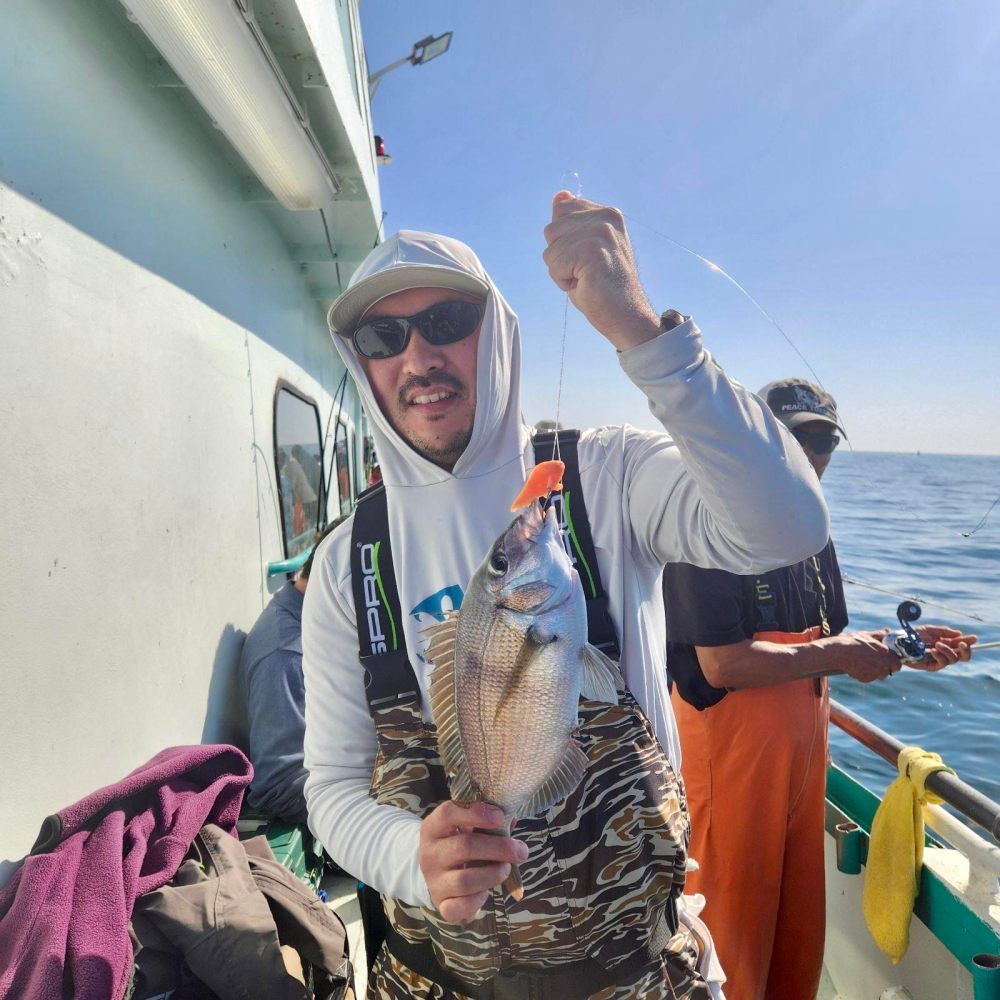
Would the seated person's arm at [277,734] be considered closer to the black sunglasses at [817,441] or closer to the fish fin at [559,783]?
the fish fin at [559,783]

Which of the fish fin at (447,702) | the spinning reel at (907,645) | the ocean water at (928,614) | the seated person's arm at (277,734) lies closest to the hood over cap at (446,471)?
the fish fin at (447,702)

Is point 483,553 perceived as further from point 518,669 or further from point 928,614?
point 928,614

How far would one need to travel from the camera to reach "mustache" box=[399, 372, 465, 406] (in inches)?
70.3

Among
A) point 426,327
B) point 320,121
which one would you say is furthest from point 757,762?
point 320,121

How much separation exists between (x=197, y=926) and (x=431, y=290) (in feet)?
6.50

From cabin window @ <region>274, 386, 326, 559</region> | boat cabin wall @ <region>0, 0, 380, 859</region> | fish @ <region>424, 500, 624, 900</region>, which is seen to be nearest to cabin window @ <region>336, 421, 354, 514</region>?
cabin window @ <region>274, 386, 326, 559</region>

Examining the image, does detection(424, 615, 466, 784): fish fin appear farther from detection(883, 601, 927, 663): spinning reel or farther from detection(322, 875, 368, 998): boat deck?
detection(883, 601, 927, 663): spinning reel

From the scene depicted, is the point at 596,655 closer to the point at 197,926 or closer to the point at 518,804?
the point at 518,804

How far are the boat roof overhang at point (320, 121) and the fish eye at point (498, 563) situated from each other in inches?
103

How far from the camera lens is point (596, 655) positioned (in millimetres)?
1315

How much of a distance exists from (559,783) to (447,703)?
28 centimetres

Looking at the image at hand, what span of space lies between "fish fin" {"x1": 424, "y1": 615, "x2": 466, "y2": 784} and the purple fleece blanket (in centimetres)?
113

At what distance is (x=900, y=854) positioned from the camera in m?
2.67

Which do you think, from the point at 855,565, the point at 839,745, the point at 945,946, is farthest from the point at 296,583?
the point at 855,565
